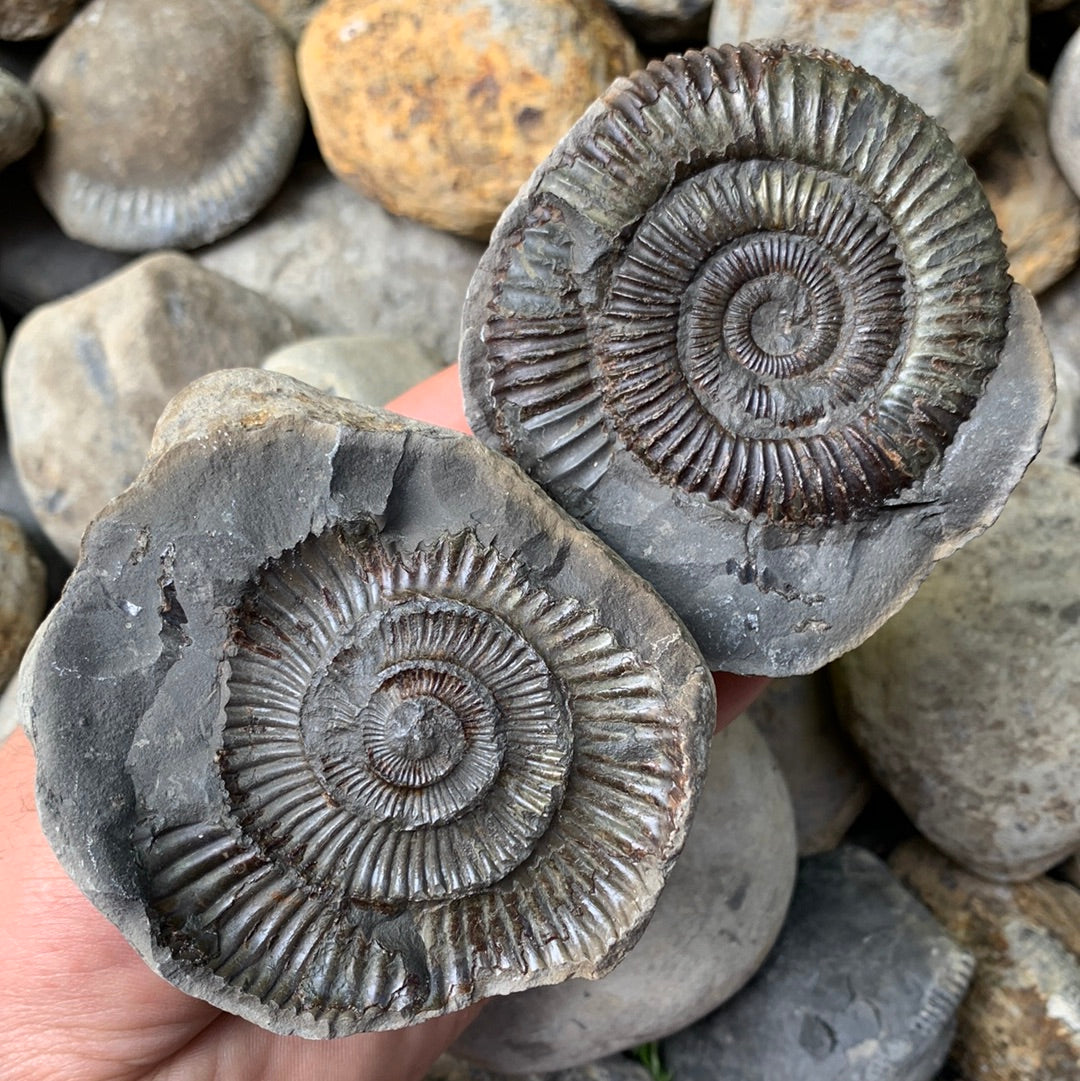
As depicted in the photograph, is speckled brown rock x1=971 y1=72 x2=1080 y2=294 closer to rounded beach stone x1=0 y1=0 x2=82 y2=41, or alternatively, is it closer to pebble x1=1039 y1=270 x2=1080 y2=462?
pebble x1=1039 y1=270 x2=1080 y2=462

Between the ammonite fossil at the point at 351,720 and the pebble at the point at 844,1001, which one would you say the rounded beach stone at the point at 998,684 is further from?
the ammonite fossil at the point at 351,720

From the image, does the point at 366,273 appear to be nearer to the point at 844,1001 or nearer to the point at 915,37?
the point at 915,37

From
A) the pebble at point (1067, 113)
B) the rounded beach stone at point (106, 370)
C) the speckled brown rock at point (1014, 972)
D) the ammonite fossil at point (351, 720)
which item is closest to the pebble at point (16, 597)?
the rounded beach stone at point (106, 370)

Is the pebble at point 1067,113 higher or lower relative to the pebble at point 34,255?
higher

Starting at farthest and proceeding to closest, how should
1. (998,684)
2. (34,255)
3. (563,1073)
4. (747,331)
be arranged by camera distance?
1. (34,255)
2. (563,1073)
3. (998,684)
4. (747,331)

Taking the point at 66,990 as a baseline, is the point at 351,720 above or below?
above

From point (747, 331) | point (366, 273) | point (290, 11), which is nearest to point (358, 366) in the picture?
point (366, 273)
